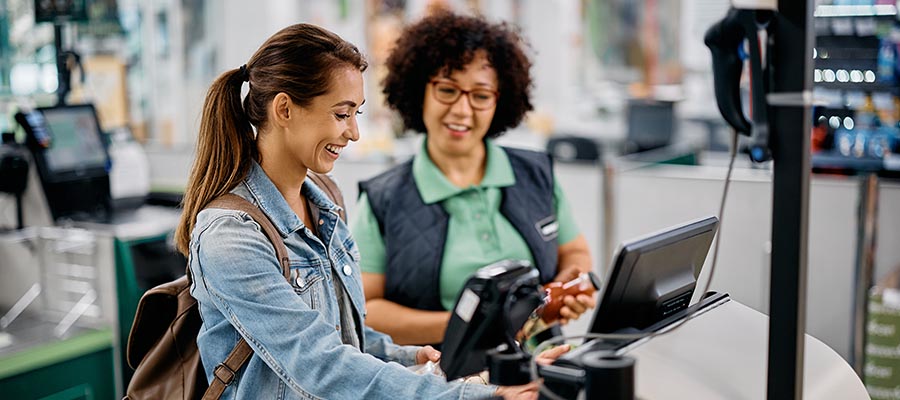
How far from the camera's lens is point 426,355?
6.39ft

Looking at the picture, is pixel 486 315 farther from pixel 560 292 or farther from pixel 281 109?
pixel 560 292

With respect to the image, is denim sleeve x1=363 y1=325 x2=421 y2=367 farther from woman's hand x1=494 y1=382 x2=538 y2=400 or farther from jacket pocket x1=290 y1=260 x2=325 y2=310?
woman's hand x1=494 y1=382 x2=538 y2=400

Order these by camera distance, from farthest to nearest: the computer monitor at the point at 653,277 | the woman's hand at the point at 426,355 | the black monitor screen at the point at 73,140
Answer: the black monitor screen at the point at 73,140 → the woman's hand at the point at 426,355 → the computer monitor at the point at 653,277

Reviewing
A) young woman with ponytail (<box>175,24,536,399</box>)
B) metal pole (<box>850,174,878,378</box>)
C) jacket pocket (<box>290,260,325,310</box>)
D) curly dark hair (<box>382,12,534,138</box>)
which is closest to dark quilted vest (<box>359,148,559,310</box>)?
curly dark hair (<box>382,12,534,138</box>)

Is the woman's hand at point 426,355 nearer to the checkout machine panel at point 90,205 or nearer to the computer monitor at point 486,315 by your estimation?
the computer monitor at point 486,315

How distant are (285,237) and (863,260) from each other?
9.22 feet

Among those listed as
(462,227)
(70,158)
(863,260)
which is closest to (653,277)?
(462,227)

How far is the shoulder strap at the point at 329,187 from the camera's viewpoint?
2020 millimetres

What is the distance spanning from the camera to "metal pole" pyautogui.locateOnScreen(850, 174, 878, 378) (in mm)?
3740

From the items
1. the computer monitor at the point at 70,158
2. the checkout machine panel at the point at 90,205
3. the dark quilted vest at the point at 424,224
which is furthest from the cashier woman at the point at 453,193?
the computer monitor at the point at 70,158

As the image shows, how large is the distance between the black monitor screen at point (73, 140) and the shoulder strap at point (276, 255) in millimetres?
2453

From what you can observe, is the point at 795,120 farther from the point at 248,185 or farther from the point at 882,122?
the point at 882,122

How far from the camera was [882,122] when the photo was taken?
5328mm

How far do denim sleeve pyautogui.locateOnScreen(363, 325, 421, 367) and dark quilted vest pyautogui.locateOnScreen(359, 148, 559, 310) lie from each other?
1.36 ft
